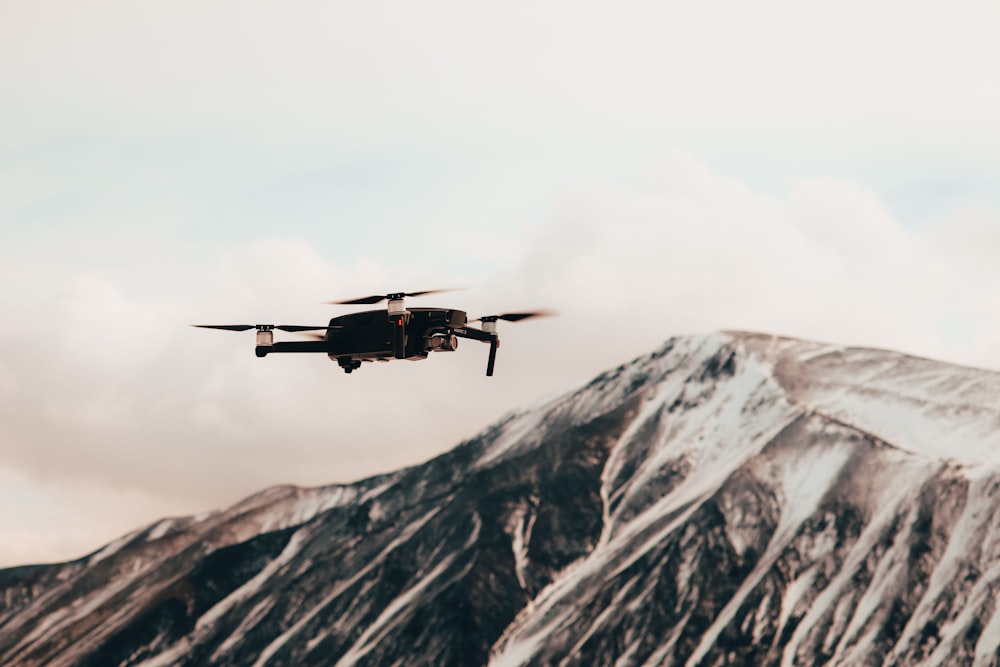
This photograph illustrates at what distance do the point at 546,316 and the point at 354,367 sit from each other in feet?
32.8

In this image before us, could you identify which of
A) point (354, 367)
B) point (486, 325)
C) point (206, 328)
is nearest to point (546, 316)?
point (486, 325)

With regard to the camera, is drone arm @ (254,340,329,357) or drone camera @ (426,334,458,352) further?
drone arm @ (254,340,329,357)

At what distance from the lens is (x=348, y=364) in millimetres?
64312

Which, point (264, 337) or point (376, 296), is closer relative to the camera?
Result: point (376, 296)

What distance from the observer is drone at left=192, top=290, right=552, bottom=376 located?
61562mm

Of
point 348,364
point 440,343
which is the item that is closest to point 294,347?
point 348,364

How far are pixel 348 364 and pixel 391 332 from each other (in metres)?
3.39

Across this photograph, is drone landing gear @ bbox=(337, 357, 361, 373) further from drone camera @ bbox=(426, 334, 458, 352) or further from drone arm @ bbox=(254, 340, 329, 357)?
drone camera @ bbox=(426, 334, 458, 352)

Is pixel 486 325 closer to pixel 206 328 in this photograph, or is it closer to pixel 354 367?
pixel 354 367

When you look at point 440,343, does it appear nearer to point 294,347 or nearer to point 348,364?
point 348,364

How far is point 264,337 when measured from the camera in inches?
2552

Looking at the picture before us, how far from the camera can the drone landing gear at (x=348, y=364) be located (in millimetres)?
63969

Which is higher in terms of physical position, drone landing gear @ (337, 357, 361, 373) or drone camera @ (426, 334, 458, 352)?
drone camera @ (426, 334, 458, 352)

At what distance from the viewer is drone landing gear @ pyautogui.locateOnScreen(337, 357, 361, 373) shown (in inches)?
2518
